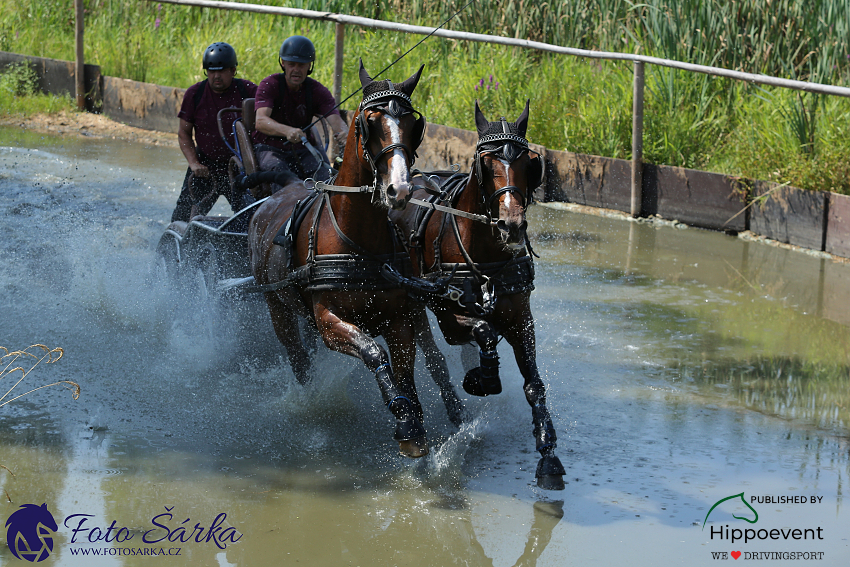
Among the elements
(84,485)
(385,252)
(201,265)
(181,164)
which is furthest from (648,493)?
(181,164)

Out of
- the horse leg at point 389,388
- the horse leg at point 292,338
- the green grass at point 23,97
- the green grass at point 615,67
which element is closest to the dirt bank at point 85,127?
the green grass at point 23,97

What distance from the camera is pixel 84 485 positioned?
14.0 ft

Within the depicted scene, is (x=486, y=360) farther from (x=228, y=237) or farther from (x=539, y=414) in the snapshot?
(x=228, y=237)

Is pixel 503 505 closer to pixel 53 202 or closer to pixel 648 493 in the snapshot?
pixel 648 493

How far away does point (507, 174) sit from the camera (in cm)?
418

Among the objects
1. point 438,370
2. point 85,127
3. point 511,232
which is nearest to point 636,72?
point 438,370

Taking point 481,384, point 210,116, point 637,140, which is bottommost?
point 481,384

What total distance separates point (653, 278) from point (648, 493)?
12.7 feet

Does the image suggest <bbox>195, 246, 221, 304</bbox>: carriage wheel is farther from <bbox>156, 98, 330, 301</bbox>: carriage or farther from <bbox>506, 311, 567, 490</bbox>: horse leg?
<bbox>506, 311, 567, 490</bbox>: horse leg

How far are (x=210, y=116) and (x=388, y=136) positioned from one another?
10.9 feet

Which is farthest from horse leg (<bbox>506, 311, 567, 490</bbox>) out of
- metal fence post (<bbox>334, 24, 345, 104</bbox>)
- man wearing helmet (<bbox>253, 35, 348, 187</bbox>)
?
metal fence post (<bbox>334, 24, 345, 104</bbox>)

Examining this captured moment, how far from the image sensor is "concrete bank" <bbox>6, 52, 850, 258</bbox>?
859 centimetres

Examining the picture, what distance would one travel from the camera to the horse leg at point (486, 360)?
14.6 ft

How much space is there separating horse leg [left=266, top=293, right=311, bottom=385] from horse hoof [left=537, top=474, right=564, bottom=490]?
1681 mm
